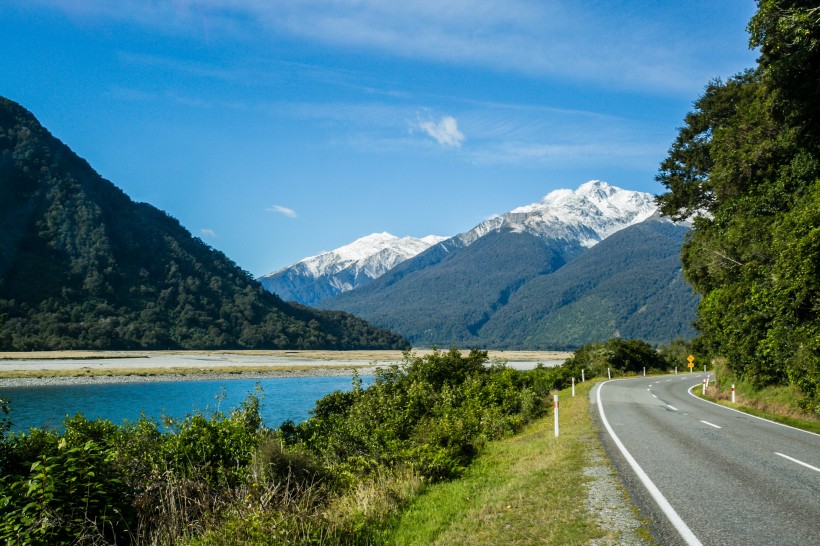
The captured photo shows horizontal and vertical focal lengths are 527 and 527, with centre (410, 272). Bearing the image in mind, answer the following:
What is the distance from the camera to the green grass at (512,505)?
6.80m

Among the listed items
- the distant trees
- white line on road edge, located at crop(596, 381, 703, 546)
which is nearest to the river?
white line on road edge, located at crop(596, 381, 703, 546)

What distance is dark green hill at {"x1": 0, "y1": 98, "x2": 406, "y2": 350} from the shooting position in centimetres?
12200

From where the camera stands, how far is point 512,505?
26.8ft

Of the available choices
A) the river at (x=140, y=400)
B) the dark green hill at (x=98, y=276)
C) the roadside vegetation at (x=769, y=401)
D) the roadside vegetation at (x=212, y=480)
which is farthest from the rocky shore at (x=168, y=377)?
the dark green hill at (x=98, y=276)

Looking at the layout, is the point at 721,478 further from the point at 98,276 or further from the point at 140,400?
the point at 98,276

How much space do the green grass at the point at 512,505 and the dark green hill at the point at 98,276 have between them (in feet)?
405

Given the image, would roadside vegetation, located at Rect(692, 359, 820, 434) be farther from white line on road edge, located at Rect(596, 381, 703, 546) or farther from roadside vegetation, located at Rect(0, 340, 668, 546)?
white line on road edge, located at Rect(596, 381, 703, 546)

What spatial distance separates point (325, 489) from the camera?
1094cm

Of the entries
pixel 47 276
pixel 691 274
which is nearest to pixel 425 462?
pixel 691 274

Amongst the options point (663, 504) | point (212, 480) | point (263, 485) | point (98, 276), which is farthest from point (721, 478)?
point (98, 276)

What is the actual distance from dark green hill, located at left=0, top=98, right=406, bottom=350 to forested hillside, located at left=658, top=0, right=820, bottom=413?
123634 millimetres

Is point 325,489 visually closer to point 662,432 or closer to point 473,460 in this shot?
A: point 473,460

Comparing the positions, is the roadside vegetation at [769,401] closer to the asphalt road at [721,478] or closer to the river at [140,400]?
the asphalt road at [721,478]

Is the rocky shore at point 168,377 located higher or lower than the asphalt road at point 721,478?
lower
